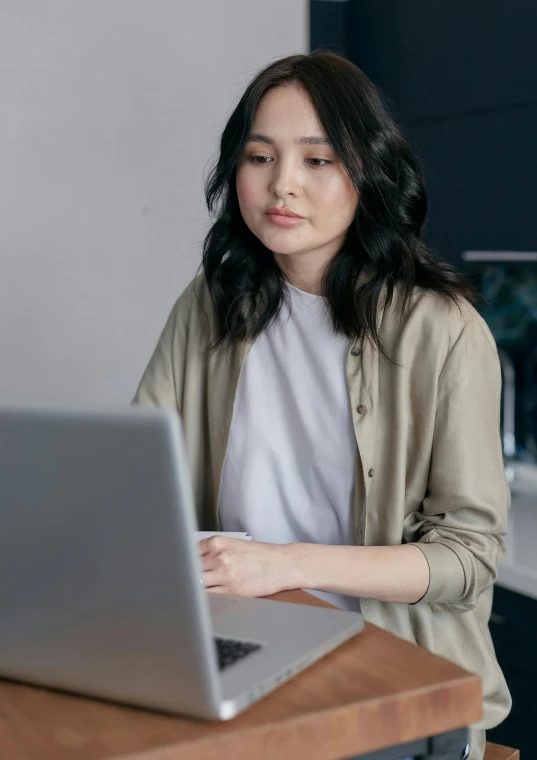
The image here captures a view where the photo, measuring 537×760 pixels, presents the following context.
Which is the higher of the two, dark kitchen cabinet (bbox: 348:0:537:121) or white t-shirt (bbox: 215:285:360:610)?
dark kitchen cabinet (bbox: 348:0:537:121)

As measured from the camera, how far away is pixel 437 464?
4.78 ft

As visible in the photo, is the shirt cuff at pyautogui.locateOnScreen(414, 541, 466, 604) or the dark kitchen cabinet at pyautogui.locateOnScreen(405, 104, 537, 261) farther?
the dark kitchen cabinet at pyautogui.locateOnScreen(405, 104, 537, 261)

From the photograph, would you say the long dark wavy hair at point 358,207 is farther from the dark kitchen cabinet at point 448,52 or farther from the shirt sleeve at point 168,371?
the dark kitchen cabinet at point 448,52

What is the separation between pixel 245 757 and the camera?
30.6 inches

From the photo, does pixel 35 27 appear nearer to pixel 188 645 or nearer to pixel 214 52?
pixel 214 52

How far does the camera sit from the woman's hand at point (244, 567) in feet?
3.73

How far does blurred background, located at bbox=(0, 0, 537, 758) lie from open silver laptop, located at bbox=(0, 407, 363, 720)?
1.91 m

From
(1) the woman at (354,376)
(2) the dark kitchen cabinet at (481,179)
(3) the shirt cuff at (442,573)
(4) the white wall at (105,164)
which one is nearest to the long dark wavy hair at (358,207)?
(1) the woman at (354,376)

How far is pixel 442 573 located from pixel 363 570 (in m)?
0.14

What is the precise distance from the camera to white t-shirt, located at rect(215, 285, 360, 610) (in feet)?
5.08

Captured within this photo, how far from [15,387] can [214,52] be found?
4.18 feet

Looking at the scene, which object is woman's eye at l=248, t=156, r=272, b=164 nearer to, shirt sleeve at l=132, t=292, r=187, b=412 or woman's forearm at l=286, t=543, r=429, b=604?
shirt sleeve at l=132, t=292, r=187, b=412

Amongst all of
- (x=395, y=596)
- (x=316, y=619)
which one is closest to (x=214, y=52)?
(x=395, y=596)

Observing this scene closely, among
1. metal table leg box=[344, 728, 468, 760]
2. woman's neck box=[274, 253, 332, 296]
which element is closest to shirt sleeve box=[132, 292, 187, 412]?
woman's neck box=[274, 253, 332, 296]
